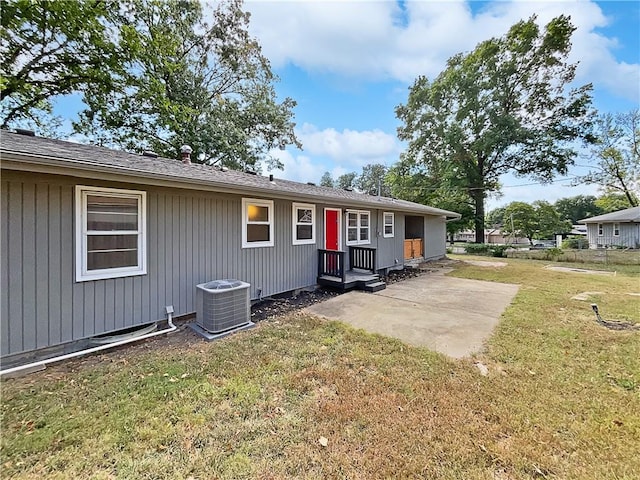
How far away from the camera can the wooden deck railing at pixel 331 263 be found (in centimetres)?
746

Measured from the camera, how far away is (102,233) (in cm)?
409

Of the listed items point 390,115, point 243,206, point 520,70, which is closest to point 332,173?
point 390,115

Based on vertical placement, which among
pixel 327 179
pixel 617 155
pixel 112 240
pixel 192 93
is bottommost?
pixel 112 240

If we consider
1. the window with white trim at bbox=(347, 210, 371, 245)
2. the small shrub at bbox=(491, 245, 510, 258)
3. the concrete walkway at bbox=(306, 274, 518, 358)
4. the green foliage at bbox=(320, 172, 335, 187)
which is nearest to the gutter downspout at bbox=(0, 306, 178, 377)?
the concrete walkway at bbox=(306, 274, 518, 358)

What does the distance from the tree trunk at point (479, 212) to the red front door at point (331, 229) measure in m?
17.6

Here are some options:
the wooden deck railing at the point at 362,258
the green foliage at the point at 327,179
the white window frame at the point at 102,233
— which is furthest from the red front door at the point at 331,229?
the green foliage at the point at 327,179

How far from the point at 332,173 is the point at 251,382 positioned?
212 feet

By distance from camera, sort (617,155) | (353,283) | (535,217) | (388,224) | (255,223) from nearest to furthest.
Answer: (255,223) < (353,283) < (388,224) < (617,155) < (535,217)

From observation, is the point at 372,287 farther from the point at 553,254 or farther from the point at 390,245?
the point at 553,254

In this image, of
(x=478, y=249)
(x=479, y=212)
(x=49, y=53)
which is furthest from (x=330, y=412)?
(x=479, y=212)

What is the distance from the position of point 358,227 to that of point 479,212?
1689 cm

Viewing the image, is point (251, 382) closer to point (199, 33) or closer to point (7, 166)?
point (7, 166)

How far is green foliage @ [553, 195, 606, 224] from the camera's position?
156 feet

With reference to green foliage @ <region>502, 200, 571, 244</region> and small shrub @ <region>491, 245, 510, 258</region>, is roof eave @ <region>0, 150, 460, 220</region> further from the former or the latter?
green foliage @ <region>502, 200, 571, 244</region>
